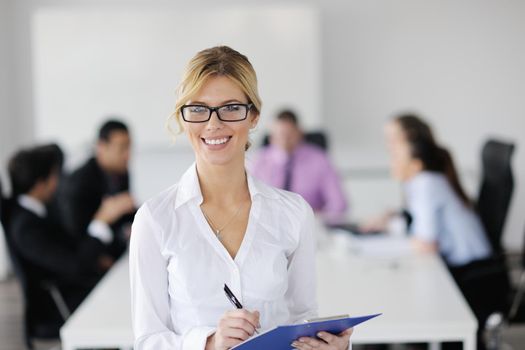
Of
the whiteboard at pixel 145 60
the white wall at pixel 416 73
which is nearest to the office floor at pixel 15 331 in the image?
the whiteboard at pixel 145 60

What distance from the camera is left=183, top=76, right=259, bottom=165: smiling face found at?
171 cm

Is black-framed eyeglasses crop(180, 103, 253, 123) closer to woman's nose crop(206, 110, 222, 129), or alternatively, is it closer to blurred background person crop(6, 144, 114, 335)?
woman's nose crop(206, 110, 222, 129)

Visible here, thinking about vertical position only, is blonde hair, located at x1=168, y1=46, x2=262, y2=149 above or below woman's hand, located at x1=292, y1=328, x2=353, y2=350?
above

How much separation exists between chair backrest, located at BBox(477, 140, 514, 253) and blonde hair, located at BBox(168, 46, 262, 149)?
2.45 m

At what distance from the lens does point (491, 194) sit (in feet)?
13.4

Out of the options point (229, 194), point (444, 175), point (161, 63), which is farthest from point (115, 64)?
point (229, 194)

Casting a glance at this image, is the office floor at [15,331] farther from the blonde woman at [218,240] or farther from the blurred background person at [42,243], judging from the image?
the blonde woman at [218,240]

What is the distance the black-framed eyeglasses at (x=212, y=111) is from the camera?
172 centimetres

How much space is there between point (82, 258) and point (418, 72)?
142 inches

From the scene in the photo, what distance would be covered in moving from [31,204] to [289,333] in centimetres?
224

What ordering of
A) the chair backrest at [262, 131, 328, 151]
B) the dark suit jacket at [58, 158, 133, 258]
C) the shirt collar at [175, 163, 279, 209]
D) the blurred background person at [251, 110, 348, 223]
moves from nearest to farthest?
the shirt collar at [175, 163, 279, 209] → the dark suit jacket at [58, 158, 133, 258] → the blurred background person at [251, 110, 348, 223] → the chair backrest at [262, 131, 328, 151]

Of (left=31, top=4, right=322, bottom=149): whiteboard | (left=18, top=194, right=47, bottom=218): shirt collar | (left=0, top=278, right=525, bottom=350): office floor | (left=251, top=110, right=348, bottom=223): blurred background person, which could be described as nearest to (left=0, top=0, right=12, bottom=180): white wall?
(left=31, top=4, right=322, bottom=149): whiteboard

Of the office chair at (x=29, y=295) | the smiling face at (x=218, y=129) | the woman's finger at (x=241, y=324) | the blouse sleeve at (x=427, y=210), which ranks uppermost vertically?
the smiling face at (x=218, y=129)

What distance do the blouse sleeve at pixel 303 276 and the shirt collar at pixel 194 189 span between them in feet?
0.32
